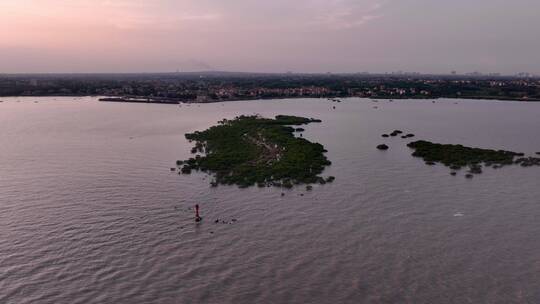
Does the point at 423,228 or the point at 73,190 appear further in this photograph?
the point at 73,190

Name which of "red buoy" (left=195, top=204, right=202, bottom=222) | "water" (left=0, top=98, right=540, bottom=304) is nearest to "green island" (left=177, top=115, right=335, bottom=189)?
"water" (left=0, top=98, right=540, bottom=304)

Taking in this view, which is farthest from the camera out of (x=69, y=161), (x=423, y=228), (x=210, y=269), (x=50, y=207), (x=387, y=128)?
(x=387, y=128)

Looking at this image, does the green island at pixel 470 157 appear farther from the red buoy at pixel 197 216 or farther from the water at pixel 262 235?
→ the red buoy at pixel 197 216

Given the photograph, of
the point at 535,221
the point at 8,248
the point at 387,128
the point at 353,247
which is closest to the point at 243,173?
the point at 353,247

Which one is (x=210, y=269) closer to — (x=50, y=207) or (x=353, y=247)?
(x=353, y=247)

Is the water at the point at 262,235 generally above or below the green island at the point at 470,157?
below

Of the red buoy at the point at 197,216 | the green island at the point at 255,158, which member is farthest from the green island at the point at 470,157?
the red buoy at the point at 197,216
